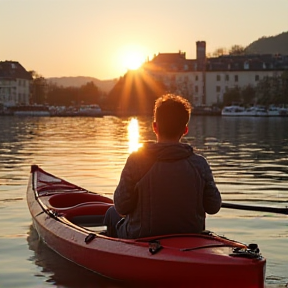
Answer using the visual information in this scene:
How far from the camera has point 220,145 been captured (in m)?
34.8

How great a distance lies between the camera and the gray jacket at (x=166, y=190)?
7273 mm

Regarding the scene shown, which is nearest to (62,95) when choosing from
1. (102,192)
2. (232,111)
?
Answer: (232,111)

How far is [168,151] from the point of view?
7.21m

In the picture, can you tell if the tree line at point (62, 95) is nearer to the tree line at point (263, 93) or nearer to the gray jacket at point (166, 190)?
the tree line at point (263, 93)

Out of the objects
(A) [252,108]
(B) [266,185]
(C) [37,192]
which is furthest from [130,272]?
(A) [252,108]

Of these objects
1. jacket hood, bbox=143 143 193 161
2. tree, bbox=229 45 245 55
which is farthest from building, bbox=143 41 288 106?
jacket hood, bbox=143 143 193 161

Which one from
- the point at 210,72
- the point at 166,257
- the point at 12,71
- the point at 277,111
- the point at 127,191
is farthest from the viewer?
the point at 12,71

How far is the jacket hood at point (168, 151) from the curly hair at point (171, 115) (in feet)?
0.33

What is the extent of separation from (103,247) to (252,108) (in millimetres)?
113508

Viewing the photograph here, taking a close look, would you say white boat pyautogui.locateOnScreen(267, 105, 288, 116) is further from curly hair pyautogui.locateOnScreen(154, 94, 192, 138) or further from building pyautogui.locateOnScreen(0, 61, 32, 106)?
curly hair pyautogui.locateOnScreen(154, 94, 192, 138)

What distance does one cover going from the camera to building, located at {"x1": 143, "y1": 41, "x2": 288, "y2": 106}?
136 metres

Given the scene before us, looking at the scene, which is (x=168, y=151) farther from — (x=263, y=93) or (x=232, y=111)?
(x=263, y=93)

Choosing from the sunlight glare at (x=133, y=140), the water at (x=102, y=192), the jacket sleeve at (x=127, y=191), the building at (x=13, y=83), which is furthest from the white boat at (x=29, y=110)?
the jacket sleeve at (x=127, y=191)

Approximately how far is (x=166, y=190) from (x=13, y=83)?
5597 inches
